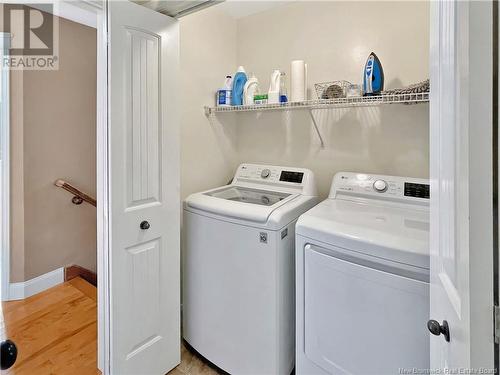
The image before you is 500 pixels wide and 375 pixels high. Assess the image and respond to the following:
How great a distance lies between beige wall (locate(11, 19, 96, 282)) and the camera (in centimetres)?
130

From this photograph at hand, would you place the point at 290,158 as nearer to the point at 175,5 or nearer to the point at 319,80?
the point at 319,80

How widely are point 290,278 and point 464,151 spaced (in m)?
1.18

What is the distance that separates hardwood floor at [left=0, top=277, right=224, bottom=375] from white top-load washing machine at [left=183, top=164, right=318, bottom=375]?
1.89ft

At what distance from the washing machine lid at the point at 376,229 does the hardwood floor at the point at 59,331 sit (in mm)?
1204

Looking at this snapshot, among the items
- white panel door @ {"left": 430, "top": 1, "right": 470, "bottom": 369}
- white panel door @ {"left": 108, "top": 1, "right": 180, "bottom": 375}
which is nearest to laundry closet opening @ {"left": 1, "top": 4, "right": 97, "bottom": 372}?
white panel door @ {"left": 108, "top": 1, "right": 180, "bottom": 375}

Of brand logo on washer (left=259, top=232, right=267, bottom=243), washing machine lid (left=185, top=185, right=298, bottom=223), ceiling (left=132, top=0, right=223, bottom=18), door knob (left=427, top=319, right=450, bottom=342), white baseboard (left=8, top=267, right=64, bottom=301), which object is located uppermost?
ceiling (left=132, top=0, right=223, bottom=18)

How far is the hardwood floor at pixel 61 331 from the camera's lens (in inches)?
54.4

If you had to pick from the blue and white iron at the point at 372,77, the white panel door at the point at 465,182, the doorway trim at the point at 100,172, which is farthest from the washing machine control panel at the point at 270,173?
the white panel door at the point at 465,182

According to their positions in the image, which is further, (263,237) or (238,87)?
(238,87)

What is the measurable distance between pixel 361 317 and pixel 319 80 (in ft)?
5.33

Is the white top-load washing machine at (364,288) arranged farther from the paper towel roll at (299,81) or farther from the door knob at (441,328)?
the paper towel roll at (299,81)

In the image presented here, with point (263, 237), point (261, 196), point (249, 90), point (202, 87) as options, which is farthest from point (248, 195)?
point (202, 87)

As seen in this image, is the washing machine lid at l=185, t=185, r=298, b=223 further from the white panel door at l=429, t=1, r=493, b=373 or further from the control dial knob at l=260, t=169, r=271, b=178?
the white panel door at l=429, t=1, r=493, b=373

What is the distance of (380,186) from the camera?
1.72 meters
